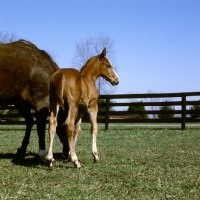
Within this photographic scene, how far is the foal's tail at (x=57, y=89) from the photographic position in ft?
21.4

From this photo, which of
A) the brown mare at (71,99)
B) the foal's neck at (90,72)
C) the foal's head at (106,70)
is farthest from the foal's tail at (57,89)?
the foal's head at (106,70)

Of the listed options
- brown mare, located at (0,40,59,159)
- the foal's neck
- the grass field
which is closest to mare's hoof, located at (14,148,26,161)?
brown mare, located at (0,40,59,159)

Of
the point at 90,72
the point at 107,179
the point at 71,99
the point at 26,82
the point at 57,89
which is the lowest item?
the point at 107,179

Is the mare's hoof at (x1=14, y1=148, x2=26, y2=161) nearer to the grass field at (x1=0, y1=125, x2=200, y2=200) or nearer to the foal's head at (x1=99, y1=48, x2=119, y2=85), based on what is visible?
the grass field at (x1=0, y1=125, x2=200, y2=200)

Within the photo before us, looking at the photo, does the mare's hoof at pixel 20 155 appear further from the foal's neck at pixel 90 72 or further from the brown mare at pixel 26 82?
the foal's neck at pixel 90 72

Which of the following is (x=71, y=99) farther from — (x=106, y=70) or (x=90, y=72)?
(x=106, y=70)

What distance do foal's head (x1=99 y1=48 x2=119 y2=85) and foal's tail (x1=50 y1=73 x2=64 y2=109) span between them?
1.20m

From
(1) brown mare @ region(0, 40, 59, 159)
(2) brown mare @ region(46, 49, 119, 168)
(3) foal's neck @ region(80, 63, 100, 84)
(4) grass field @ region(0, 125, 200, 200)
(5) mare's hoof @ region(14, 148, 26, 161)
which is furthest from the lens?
(5) mare's hoof @ region(14, 148, 26, 161)

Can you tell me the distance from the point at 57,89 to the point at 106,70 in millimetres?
1431

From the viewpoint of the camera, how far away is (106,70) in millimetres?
7656

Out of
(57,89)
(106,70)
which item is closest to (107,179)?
(57,89)

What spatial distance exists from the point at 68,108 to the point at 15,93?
1.68 metres

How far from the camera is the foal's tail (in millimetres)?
6527

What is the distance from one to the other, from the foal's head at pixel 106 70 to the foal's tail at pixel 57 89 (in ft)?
3.94
